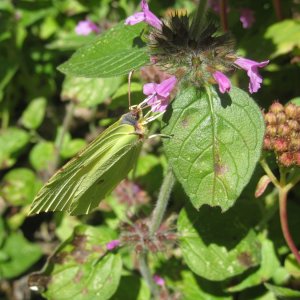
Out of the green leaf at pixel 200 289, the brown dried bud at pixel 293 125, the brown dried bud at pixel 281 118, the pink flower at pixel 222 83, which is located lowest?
the green leaf at pixel 200 289

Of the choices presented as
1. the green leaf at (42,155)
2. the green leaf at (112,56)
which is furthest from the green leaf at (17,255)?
the green leaf at (112,56)

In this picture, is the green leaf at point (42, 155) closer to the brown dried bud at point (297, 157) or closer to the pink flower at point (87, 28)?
the pink flower at point (87, 28)

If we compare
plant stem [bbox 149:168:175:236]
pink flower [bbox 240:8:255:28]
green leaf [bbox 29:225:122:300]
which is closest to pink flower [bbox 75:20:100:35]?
pink flower [bbox 240:8:255:28]

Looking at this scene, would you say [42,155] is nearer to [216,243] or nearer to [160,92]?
[216,243]

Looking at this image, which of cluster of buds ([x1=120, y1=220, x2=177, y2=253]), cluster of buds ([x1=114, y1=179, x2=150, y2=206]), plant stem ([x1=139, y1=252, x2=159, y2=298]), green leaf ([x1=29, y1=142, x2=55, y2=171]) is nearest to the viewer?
cluster of buds ([x1=120, y1=220, x2=177, y2=253])

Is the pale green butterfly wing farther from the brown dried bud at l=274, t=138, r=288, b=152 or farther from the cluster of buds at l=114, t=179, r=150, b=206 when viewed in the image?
the cluster of buds at l=114, t=179, r=150, b=206

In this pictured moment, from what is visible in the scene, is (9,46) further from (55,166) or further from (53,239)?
(53,239)
